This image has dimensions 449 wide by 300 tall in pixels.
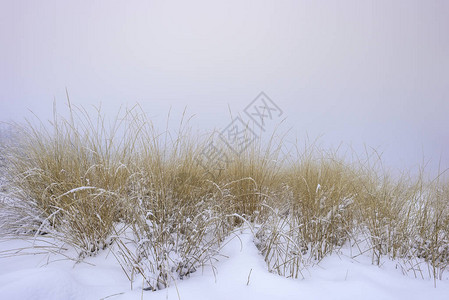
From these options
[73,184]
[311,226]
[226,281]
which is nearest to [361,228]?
[311,226]

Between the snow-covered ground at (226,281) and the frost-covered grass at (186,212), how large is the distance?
77mm

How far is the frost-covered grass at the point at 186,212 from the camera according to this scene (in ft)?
5.45

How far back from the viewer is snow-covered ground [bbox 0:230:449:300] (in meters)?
1.35

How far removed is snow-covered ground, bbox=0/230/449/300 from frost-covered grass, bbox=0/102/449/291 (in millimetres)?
77

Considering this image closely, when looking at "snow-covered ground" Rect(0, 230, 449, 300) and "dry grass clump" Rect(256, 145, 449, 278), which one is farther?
"dry grass clump" Rect(256, 145, 449, 278)

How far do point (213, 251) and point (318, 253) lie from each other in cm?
82

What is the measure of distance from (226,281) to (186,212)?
539 mm

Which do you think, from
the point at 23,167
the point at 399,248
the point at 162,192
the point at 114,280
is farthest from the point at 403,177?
the point at 23,167

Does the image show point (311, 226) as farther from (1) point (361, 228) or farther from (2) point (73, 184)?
(2) point (73, 184)

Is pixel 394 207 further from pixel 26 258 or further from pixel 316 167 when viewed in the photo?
pixel 26 258

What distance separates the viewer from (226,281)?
1.48m

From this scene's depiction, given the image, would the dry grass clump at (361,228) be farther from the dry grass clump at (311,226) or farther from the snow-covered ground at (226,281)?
the snow-covered ground at (226,281)

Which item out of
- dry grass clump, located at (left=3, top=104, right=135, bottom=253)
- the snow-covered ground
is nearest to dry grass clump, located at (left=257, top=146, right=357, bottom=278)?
the snow-covered ground

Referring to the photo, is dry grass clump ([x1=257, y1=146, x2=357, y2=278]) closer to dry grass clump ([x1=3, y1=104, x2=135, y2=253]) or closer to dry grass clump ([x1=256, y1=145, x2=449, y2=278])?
dry grass clump ([x1=256, y1=145, x2=449, y2=278])
